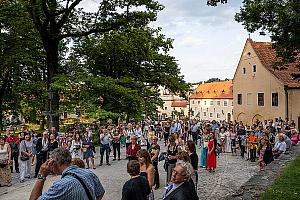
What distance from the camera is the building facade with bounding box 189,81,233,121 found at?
95.6m

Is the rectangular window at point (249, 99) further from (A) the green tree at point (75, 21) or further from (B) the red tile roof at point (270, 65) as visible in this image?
(A) the green tree at point (75, 21)

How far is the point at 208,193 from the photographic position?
13.1 meters

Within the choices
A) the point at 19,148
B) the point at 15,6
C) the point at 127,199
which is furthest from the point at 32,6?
the point at 127,199

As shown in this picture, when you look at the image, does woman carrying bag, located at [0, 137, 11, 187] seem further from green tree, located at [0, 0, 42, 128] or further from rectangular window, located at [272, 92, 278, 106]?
rectangular window, located at [272, 92, 278, 106]

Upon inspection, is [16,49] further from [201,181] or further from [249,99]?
[249,99]

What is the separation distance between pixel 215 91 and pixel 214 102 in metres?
2.69

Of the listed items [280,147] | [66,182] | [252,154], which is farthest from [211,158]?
[66,182]

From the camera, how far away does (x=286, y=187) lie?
989 centimetres

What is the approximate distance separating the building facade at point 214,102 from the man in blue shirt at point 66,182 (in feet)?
293

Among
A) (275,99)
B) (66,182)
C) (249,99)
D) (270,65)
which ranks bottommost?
(66,182)

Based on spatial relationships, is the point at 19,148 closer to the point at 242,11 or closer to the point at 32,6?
the point at 32,6

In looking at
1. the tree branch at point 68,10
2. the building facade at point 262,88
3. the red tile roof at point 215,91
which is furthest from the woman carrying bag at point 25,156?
the red tile roof at point 215,91

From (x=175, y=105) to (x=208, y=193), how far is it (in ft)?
386

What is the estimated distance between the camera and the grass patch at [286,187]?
8835mm
